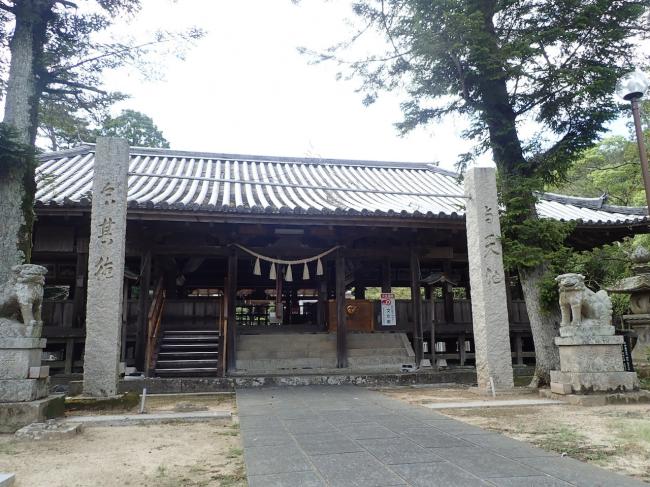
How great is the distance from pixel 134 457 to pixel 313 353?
286 inches

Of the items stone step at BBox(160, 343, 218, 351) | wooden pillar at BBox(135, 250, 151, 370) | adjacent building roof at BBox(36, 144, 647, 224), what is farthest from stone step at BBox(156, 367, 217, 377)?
adjacent building roof at BBox(36, 144, 647, 224)

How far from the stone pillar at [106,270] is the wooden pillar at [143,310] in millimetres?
3464

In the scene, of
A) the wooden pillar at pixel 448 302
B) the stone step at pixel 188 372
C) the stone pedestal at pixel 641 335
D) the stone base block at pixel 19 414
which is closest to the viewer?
the stone base block at pixel 19 414

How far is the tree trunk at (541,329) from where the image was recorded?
→ 8234mm

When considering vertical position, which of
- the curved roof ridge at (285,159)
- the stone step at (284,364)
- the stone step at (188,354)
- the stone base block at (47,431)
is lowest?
the stone base block at (47,431)

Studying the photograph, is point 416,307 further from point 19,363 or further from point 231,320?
point 19,363

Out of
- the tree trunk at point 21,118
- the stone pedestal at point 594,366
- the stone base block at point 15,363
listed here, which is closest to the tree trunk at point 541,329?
the stone pedestal at point 594,366

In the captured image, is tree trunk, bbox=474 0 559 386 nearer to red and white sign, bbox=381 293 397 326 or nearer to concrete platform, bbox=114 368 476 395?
concrete platform, bbox=114 368 476 395

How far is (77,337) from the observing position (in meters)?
10.1

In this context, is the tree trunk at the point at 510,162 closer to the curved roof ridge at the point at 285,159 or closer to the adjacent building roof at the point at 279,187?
the adjacent building roof at the point at 279,187

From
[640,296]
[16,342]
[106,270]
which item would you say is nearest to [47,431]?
[16,342]

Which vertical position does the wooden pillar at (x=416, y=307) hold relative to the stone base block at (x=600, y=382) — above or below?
above

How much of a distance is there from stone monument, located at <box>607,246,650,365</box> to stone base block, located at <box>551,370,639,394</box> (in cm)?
253

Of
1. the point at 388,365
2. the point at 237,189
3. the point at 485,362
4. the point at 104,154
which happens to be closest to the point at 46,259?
the point at 237,189
